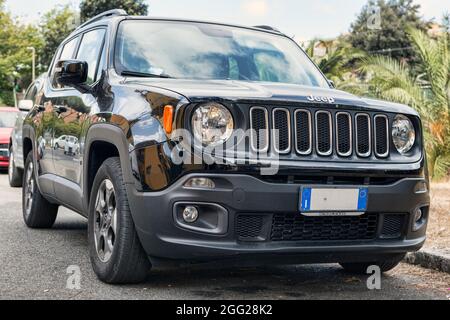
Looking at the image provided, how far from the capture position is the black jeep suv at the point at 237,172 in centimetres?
411

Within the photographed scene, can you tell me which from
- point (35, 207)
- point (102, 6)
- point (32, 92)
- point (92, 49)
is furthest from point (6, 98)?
point (92, 49)

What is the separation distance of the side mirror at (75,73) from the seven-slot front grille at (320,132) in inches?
72.3

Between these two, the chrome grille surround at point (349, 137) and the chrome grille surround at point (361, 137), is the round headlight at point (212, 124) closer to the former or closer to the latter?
the chrome grille surround at point (349, 137)

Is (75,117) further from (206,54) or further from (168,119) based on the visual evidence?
(168,119)

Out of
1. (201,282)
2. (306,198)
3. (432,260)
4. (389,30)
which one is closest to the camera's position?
(306,198)

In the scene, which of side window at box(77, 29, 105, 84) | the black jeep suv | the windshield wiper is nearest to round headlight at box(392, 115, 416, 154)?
the black jeep suv

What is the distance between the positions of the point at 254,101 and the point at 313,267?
198cm

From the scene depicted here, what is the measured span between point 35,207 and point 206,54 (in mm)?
2679

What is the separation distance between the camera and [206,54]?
5.49 metres

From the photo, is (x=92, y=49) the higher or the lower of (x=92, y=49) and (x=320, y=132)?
the higher

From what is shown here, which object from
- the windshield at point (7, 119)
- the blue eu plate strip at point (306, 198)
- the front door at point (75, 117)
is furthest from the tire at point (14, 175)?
the blue eu plate strip at point (306, 198)
